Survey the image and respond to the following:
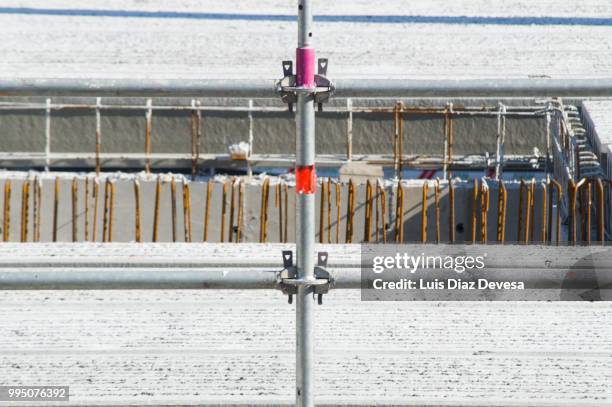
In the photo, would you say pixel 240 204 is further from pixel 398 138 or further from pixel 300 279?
pixel 300 279

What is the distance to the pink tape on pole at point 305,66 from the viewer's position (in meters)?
4.05

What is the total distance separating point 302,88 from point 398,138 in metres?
8.84

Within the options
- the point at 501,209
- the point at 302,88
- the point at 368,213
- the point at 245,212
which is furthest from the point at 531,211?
the point at 302,88

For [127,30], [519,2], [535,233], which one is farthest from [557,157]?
[127,30]

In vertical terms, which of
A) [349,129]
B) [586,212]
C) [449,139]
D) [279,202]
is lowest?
[586,212]

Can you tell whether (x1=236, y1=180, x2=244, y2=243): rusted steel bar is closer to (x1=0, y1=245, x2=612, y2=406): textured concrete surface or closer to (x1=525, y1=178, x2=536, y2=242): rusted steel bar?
(x1=525, y1=178, x2=536, y2=242): rusted steel bar

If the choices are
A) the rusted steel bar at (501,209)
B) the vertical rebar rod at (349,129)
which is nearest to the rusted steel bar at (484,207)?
the rusted steel bar at (501,209)

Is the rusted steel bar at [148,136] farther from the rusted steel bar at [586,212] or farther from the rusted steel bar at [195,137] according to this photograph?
the rusted steel bar at [586,212]

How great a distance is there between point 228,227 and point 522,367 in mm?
7751

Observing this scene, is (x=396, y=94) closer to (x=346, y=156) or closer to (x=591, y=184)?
(x=591, y=184)

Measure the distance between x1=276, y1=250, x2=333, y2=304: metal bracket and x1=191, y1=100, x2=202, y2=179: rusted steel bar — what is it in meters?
8.77

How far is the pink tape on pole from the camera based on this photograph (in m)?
4.05

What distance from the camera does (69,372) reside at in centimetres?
526

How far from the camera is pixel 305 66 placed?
4086 millimetres
